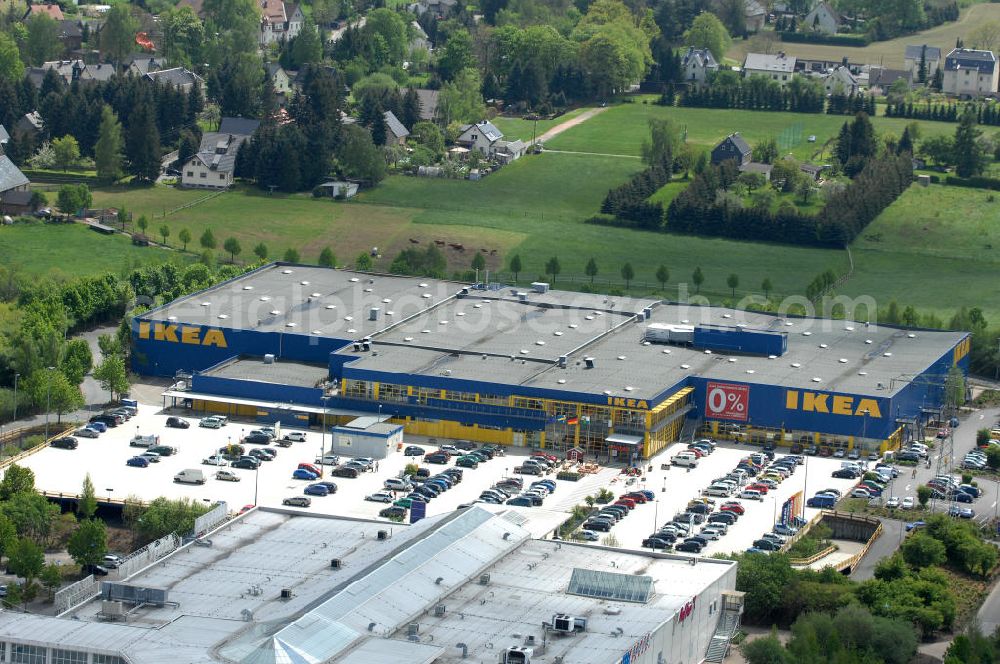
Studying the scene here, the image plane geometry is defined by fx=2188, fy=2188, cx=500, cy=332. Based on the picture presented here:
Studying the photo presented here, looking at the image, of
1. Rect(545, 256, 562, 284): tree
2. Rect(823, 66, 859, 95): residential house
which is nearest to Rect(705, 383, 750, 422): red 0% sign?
Rect(545, 256, 562, 284): tree

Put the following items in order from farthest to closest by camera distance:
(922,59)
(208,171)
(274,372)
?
(922,59)
(208,171)
(274,372)

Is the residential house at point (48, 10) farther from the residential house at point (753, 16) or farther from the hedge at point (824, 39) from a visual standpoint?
the hedge at point (824, 39)

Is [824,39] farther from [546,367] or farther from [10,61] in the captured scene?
[546,367]

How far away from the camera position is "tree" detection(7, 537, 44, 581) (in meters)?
68.3

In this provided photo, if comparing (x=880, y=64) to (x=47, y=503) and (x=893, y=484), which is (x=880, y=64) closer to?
(x=893, y=484)

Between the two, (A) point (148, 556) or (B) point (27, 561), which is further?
(B) point (27, 561)

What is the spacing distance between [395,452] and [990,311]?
132 ft

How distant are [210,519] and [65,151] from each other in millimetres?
73637

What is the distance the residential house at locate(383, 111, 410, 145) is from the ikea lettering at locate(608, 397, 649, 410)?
59.6 m

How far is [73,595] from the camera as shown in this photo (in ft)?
198

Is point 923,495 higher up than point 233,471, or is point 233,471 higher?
point 233,471

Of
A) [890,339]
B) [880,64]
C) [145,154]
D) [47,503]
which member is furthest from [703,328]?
[880,64]

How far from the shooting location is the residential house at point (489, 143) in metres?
145

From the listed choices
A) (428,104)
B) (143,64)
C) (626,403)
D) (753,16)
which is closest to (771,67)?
(753,16)
